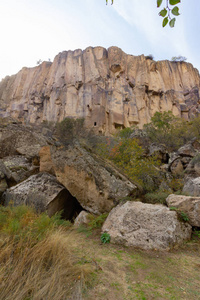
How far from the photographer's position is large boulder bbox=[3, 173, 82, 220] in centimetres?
433

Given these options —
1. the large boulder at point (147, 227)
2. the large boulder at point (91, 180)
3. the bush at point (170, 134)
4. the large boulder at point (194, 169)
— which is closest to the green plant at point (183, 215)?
the large boulder at point (147, 227)

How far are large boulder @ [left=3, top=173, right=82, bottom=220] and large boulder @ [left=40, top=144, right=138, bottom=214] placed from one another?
375 mm

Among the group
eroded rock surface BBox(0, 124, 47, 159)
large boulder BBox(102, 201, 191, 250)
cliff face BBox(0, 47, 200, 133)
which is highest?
cliff face BBox(0, 47, 200, 133)

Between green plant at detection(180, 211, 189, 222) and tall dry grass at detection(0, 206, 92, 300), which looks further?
green plant at detection(180, 211, 189, 222)

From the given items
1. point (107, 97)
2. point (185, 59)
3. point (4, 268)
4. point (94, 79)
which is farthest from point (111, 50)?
point (4, 268)

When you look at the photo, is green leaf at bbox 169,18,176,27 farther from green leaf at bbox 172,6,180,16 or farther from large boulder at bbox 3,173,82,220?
large boulder at bbox 3,173,82,220

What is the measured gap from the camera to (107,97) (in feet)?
92.7

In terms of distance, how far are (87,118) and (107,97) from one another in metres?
5.30

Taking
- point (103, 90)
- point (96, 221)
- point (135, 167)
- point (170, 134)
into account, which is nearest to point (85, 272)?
point (96, 221)

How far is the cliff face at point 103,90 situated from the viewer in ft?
91.3

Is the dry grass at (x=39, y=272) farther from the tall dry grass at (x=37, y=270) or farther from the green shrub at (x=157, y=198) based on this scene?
the green shrub at (x=157, y=198)

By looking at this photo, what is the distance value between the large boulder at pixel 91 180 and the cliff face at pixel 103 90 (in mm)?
20994

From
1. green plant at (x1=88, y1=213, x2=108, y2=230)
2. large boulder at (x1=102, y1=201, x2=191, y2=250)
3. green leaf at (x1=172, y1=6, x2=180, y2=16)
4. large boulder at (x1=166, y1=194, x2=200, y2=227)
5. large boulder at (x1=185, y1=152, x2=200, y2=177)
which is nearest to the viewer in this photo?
green leaf at (x1=172, y1=6, x2=180, y2=16)

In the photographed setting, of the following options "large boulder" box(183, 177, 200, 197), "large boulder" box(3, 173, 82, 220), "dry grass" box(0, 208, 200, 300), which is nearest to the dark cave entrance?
"large boulder" box(3, 173, 82, 220)
